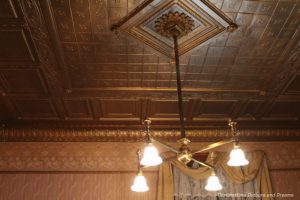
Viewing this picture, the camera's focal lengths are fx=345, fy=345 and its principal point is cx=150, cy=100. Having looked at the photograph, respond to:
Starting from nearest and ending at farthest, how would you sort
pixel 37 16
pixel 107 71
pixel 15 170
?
pixel 37 16
pixel 107 71
pixel 15 170

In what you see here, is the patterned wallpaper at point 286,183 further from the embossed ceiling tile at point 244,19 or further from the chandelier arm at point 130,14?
the chandelier arm at point 130,14

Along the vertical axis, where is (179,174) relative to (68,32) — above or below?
below

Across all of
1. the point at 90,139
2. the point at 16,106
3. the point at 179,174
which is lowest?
the point at 179,174

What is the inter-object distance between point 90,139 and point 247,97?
9.07 ft

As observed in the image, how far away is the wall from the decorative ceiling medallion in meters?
Answer: 2.55

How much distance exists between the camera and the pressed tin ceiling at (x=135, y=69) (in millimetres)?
3580

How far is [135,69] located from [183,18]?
3.67 ft

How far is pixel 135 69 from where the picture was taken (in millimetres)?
4523

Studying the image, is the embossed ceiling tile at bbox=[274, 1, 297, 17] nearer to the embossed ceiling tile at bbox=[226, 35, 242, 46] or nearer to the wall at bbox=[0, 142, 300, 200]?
the embossed ceiling tile at bbox=[226, 35, 242, 46]

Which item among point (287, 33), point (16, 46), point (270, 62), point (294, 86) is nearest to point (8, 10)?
point (16, 46)

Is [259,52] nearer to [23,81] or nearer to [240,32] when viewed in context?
[240,32]

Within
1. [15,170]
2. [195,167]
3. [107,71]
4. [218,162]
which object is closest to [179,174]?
[195,167]

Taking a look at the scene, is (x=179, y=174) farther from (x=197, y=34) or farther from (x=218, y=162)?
(x=197, y=34)

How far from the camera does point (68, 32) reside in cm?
382
